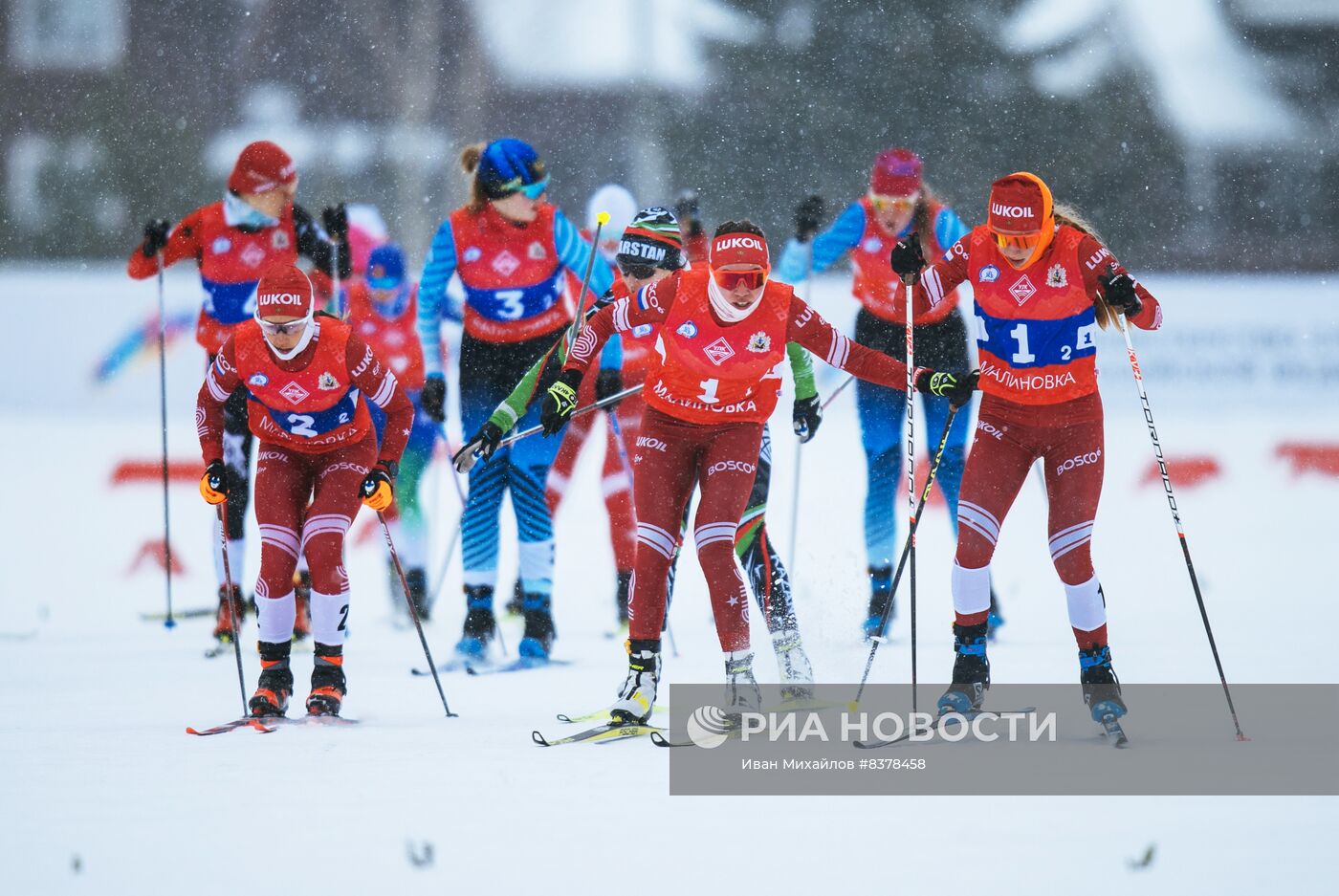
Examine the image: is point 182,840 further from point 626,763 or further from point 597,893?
point 626,763

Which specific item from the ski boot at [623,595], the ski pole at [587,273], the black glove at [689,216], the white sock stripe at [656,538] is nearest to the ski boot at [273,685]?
the white sock stripe at [656,538]

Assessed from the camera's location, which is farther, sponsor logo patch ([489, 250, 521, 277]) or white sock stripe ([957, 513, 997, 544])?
sponsor logo patch ([489, 250, 521, 277])

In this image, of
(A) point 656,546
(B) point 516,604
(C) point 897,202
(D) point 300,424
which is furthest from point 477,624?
(C) point 897,202

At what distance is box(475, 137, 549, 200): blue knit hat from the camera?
529cm

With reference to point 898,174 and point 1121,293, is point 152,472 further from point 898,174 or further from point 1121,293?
point 1121,293

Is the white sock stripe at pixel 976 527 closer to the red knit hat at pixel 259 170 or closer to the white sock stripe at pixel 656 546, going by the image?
the white sock stripe at pixel 656 546

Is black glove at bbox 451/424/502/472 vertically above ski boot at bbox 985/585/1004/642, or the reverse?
black glove at bbox 451/424/502/472

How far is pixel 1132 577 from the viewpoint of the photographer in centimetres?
739

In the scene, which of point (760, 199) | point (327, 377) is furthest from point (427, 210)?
point (327, 377)

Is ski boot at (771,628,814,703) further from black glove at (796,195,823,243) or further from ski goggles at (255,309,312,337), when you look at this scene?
black glove at (796,195,823,243)

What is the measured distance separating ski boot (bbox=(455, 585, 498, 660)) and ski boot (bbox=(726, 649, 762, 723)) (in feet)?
5.16

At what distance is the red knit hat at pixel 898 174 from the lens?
581 cm

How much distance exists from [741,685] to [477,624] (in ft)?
5.38

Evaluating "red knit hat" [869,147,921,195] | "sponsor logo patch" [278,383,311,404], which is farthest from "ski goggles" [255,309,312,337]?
"red knit hat" [869,147,921,195]
